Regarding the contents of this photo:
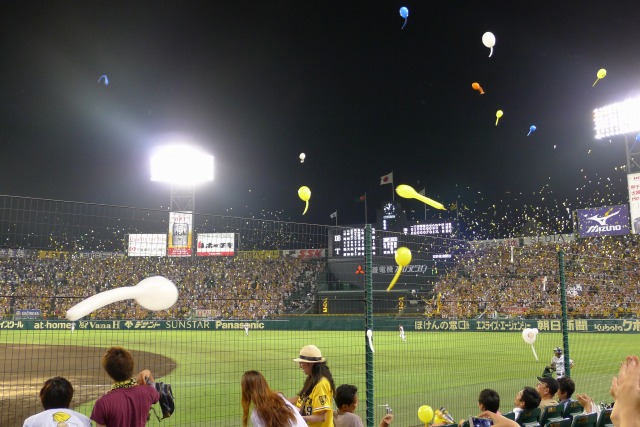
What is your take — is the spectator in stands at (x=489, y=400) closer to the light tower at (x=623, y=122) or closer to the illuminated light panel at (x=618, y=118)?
the light tower at (x=623, y=122)

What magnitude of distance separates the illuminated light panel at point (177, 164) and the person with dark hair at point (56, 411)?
38952mm

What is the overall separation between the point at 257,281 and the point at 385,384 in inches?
1087

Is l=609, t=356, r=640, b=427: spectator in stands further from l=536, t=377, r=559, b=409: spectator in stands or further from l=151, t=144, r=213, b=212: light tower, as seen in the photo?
l=151, t=144, r=213, b=212: light tower

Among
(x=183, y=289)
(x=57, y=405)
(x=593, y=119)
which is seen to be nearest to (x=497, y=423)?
(x=57, y=405)

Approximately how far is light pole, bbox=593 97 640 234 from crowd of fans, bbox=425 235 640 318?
2854 mm

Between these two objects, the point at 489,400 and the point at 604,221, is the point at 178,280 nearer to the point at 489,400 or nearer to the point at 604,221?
the point at 604,221

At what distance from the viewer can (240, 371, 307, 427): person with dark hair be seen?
3316mm

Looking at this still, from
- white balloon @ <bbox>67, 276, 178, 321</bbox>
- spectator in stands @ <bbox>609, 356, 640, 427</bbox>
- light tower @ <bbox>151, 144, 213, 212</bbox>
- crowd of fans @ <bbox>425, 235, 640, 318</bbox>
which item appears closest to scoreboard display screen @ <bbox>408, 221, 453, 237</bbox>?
crowd of fans @ <bbox>425, 235, 640, 318</bbox>

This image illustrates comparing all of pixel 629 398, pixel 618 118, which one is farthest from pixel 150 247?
pixel 618 118

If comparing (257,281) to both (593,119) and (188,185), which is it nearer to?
(188,185)

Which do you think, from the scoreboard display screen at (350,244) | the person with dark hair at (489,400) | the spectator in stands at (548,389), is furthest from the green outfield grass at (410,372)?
the scoreboard display screen at (350,244)

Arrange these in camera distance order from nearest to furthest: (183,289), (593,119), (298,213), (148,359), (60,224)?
(60,224) < (148,359) < (593,119) < (183,289) < (298,213)

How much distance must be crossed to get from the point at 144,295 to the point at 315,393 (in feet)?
6.28

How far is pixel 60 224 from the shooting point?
5914 mm
